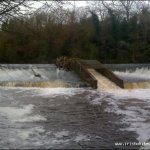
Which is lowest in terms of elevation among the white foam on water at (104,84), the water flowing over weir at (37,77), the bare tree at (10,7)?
the white foam on water at (104,84)

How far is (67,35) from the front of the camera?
3838 cm

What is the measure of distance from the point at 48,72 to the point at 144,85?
6852 mm

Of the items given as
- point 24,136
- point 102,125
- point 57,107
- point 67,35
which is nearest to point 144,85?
point 57,107

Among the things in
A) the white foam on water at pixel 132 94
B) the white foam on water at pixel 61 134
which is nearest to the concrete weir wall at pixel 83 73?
the white foam on water at pixel 132 94

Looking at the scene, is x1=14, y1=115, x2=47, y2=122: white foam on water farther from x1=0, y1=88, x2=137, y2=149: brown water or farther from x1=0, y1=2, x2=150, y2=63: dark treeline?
x1=0, y1=2, x2=150, y2=63: dark treeline

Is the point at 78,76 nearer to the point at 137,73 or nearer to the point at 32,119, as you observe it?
the point at 137,73

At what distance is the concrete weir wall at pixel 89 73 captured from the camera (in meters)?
19.5

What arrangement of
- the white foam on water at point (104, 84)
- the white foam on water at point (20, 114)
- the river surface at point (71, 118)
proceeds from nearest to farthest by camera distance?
the river surface at point (71, 118) < the white foam on water at point (20, 114) < the white foam on water at point (104, 84)

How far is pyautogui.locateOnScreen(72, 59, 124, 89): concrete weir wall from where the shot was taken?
1947 centimetres

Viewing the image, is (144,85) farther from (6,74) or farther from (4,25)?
(4,25)

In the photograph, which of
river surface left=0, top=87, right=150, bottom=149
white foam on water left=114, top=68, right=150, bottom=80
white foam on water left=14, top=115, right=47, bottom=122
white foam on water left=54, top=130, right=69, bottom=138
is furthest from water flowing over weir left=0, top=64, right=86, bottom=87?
white foam on water left=54, top=130, right=69, bottom=138

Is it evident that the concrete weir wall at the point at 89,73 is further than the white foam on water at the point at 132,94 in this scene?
Yes

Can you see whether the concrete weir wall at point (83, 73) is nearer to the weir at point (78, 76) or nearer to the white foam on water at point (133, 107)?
the weir at point (78, 76)

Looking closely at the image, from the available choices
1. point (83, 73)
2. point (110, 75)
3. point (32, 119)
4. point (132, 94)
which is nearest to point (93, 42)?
point (83, 73)
